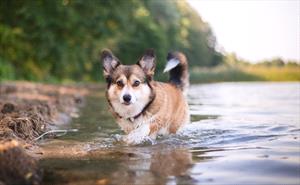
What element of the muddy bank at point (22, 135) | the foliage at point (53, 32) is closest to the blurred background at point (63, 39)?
the foliage at point (53, 32)

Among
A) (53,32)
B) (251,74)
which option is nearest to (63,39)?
(53,32)

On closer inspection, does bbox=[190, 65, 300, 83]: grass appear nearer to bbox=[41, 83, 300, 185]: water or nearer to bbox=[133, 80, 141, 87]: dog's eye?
bbox=[41, 83, 300, 185]: water

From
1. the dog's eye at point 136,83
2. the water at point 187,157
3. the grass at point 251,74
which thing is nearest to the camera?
the water at point 187,157

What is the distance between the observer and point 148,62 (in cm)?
706

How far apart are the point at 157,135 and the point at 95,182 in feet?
9.14

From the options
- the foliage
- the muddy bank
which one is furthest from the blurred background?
the muddy bank

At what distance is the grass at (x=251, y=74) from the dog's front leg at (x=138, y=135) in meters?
29.0

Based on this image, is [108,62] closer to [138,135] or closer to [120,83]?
[120,83]

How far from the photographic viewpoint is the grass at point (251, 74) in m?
35.4

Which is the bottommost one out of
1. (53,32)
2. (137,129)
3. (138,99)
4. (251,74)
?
(251,74)

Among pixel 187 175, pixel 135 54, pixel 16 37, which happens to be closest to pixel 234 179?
pixel 187 175

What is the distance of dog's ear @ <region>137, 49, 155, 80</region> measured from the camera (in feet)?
23.1

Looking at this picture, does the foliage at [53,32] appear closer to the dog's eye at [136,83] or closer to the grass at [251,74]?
the grass at [251,74]

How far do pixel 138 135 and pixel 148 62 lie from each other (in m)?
0.98
